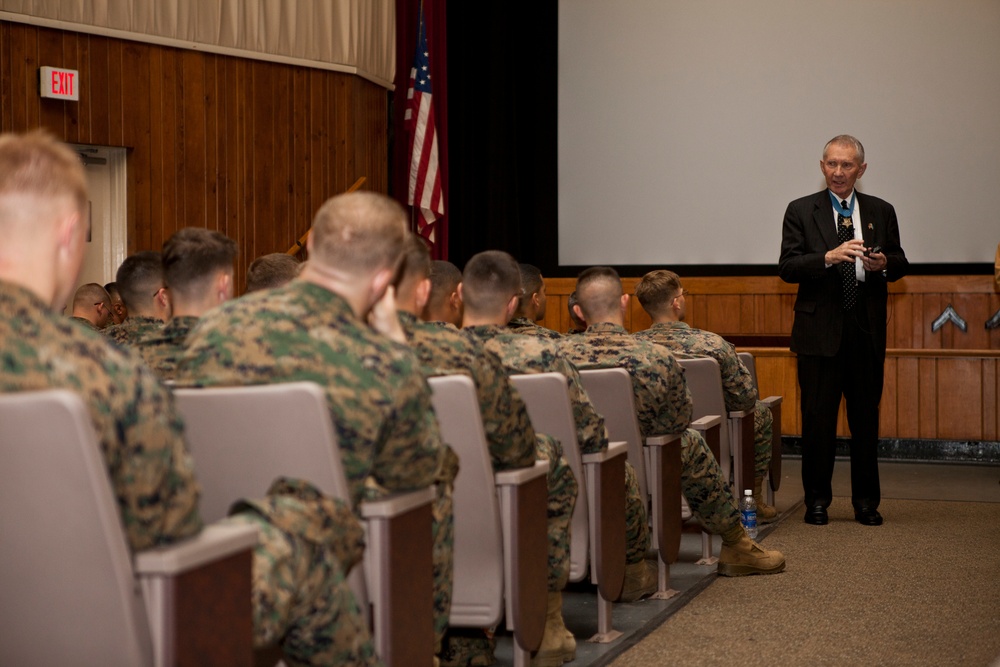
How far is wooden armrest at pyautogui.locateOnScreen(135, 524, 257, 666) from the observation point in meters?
1.42

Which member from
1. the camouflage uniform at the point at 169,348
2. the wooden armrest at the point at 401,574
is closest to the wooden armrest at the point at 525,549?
the wooden armrest at the point at 401,574

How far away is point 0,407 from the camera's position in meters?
1.34

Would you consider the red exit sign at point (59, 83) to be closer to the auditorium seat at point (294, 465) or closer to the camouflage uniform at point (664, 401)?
the camouflage uniform at point (664, 401)

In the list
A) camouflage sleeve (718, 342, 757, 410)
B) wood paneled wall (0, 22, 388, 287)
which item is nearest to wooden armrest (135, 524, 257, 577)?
camouflage sleeve (718, 342, 757, 410)

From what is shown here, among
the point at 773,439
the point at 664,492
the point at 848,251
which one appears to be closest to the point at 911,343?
the point at 773,439

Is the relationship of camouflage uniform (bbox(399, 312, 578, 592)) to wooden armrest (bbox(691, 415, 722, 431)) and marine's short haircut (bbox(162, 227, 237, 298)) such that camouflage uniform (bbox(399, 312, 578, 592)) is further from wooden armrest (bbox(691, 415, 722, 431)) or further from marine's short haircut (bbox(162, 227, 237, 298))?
wooden armrest (bbox(691, 415, 722, 431))

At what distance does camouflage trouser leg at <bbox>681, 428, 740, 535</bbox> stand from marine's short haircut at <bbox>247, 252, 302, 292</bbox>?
1418 mm

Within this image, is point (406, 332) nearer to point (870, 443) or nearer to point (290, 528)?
point (290, 528)

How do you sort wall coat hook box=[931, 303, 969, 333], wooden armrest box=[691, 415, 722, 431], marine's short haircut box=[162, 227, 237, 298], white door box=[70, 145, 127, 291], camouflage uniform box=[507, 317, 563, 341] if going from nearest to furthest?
1. marine's short haircut box=[162, 227, 237, 298]
2. camouflage uniform box=[507, 317, 563, 341]
3. wooden armrest box=[691, 415, 722, 431]
4. white door box=[70, 145, 127, 291]
5. wall coat hook box=[931, 303, 969, 333]

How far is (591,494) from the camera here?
306 centimetres

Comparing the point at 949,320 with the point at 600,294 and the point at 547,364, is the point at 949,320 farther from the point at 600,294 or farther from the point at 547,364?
the point at 547,364

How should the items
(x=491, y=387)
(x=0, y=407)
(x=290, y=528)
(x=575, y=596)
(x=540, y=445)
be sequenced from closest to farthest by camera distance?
(x=0, y=407), (x=290, y=528), (x=491, y=387), (x=540, y=445), (x=575, y=596)

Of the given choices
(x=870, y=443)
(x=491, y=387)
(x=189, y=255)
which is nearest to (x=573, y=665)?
(x=491, y=387)

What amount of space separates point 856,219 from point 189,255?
3.26m
